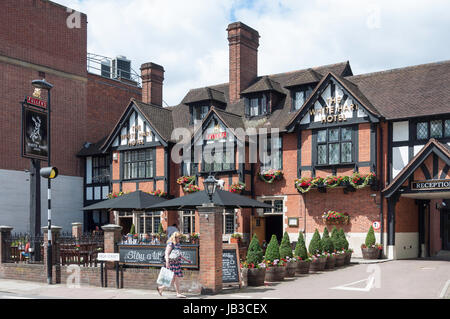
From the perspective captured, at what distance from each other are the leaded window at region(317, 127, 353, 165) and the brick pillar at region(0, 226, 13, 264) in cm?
1404

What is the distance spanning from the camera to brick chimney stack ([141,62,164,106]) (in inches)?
1438

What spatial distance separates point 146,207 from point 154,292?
259 inches

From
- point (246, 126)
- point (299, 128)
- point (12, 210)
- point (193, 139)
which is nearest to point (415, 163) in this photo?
point (299, 128)

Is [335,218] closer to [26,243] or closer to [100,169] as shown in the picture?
[26,243]

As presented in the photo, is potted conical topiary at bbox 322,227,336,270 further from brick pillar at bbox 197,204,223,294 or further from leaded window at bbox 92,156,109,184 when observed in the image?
leaded window at bbox 92,156,109,184

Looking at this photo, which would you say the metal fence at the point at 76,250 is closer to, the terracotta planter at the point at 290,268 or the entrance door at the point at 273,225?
the terracotta planter at the point at 290,268

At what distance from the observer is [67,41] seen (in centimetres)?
3553

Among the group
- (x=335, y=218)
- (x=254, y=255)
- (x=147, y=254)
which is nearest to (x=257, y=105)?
(x=335, y=218)

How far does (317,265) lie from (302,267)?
3.23 ft

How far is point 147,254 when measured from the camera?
15.6 meters

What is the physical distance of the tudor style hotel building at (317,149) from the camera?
23484 millimetres

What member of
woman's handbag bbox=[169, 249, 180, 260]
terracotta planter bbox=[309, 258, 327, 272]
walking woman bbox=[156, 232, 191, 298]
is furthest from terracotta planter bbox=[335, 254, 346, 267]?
woman's handbag bbox=[169, 249, 180, 260]
